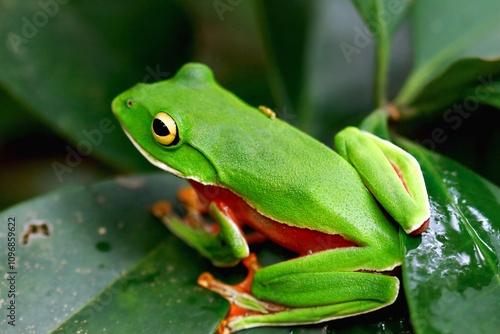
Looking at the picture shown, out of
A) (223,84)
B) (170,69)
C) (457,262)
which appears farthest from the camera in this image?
(223,84)

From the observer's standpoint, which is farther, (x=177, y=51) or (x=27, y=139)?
(x=27, y=139)

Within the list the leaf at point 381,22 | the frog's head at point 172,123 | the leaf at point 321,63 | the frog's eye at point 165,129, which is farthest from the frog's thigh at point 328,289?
the leaf at point 321,63

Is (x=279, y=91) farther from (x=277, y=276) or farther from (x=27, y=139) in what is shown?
(x=27, y=139)

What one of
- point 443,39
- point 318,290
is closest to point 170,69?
point 443,39

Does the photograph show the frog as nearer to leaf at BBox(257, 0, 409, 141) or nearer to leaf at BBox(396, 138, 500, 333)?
leaf at BBox(396, 138, 500, 333)

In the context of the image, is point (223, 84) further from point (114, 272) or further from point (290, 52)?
point (114, 272)

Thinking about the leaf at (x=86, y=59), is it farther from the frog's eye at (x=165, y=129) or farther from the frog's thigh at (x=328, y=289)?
the frog's thigh at (x=328, y=289)

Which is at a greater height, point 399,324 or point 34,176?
point 399,324

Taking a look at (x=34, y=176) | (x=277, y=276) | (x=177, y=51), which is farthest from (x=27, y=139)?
(x=277, y=276)
